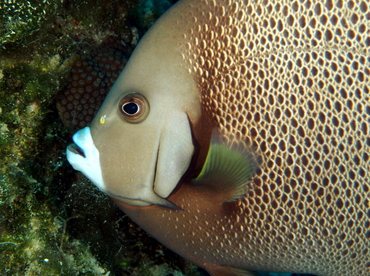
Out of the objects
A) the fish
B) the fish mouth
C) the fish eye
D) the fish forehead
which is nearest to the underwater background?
the fish mouth

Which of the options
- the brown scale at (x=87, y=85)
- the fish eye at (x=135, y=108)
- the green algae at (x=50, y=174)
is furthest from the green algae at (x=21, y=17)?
the fish eye at (x=135, y=108)

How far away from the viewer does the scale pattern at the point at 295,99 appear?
4.72 feet

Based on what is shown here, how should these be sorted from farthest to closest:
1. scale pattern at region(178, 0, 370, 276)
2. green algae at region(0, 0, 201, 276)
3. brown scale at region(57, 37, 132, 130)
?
brown scale at region(57, 37, 132, 130), green algae at region(0, 0, 201, 276), scale pattern at region(178, 0, 370, 276)

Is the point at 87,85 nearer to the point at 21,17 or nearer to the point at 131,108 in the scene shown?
the point at 21,17

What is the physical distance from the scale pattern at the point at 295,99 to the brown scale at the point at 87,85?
118 centimetres

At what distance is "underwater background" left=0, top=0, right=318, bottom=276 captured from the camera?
169 centimetres

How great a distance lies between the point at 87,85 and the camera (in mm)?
2432

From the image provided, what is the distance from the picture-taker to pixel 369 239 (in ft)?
5.16

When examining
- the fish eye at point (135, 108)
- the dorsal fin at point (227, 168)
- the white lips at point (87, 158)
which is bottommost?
the dorsal fin at point (227, 168)

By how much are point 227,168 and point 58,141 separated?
146 cm

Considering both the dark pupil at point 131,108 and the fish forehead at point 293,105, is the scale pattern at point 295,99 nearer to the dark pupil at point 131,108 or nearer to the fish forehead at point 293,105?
the fish forehead at point 293,105

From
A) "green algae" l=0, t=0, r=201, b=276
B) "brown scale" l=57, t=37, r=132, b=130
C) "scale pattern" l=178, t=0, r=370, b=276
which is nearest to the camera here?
"scale pattern" l=178, t=0, r=370, b=276

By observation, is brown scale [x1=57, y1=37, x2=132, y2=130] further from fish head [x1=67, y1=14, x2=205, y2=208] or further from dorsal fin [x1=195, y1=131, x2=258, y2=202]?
dorsal fin [x1=195, y1=131, x2=258, y2=202]

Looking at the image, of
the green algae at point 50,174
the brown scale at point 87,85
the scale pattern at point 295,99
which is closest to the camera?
the scale pattern at point 295,99
